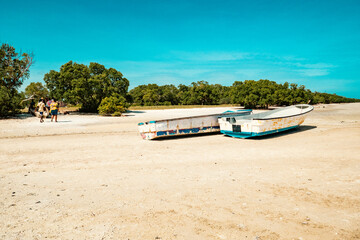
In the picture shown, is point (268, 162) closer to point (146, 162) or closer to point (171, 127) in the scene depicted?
point (146, 162)

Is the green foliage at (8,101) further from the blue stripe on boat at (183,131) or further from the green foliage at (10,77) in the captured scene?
the blue stripe on boat at (183,131)

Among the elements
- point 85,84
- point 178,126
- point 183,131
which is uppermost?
point 85,84

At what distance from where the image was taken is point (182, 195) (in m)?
4.41

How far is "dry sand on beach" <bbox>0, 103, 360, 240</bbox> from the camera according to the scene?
322 centimetres

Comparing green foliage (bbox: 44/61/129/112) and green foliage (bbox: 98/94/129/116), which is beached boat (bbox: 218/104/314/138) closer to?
green foliage (bbox: 98/94/129/116)

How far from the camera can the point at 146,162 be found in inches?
275

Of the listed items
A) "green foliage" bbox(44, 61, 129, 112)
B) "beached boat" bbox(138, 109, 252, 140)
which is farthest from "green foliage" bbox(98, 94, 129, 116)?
"beached boat" bbox(138, 109, 252, 140)

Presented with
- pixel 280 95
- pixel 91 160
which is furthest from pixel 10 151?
pixel 280 95

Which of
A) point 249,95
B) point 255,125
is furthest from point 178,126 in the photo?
point 249,95

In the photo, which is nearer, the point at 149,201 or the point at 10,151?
the point at 149,201

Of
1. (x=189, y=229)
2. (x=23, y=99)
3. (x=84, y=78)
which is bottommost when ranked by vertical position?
(x=189, y=229)

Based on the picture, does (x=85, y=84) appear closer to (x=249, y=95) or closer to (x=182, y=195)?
(x=182, y=195)

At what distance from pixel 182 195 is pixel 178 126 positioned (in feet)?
23.3

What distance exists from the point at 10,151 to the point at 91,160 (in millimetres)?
3651
